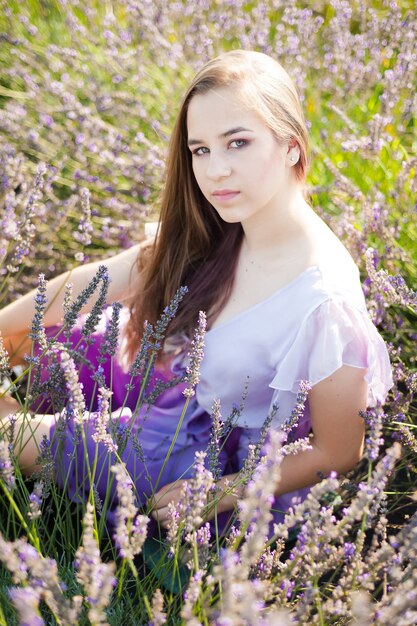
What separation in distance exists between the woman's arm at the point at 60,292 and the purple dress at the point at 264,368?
Answer: 0.40 m

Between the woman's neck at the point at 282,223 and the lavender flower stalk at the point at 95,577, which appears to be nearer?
the lavender flower stalk at the point at 95,577

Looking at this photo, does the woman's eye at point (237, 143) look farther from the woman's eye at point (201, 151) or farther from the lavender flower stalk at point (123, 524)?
the lavender flower stalk at point (123, 524)

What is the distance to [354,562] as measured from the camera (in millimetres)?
1272

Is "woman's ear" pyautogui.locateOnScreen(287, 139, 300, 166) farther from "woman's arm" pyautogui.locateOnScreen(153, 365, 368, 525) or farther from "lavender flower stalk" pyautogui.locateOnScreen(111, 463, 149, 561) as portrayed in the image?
"lavender flower stalk" pyautogui.locateOnScreen(111, 463, 149, 561)

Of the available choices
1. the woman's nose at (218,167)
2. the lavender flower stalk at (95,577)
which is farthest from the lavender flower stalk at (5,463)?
the woman's nose at (218,167)

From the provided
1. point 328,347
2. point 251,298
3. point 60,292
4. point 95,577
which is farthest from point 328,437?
point 60,292

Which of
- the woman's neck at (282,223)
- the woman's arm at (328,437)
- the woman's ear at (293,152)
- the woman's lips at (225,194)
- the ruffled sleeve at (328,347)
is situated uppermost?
the woman's ear at (293,152)

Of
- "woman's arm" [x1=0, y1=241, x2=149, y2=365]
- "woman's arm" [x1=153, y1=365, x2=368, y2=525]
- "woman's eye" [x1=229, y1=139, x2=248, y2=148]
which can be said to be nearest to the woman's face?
"woman's eye" [x1=229, y1=139, x2=248, y2=148]

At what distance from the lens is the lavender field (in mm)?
1420

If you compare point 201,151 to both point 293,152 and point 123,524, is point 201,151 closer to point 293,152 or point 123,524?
point 293,152

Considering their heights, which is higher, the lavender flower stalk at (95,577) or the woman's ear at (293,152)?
the woman's ear at (293,152)

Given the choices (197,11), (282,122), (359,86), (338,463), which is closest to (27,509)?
(338,463)

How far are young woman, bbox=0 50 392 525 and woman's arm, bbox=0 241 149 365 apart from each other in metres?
0.21

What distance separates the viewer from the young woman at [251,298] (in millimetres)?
1826
